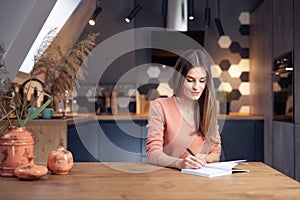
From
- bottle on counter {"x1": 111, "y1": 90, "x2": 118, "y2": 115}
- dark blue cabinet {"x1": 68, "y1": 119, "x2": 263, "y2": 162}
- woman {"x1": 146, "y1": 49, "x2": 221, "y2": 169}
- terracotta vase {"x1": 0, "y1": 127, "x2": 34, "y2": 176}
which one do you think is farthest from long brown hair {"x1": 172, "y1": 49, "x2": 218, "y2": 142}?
bottle on counter {"x1": 111, "y1": 90, "x2": 118, "y2": 115}

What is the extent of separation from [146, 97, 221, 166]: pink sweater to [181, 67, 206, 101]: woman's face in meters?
0.15

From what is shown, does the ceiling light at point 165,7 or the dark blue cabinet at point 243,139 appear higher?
the ceiling light at point 165,7

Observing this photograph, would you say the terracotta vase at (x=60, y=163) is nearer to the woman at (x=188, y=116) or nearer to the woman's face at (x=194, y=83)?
the woman at (x=188, y=116)

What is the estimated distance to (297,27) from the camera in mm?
3357

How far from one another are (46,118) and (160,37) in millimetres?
1709

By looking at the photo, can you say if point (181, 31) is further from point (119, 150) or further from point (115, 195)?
point (115, 195)

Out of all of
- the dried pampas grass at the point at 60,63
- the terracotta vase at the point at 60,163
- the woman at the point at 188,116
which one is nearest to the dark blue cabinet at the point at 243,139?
the woman at the point at 188,116

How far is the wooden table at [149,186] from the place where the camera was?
1337 millimetres

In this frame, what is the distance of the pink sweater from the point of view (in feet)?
7.06

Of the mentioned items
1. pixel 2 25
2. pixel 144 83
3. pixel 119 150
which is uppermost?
pixel 2 25

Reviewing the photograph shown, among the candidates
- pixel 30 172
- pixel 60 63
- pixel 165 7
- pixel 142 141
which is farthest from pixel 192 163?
pixel 165 7

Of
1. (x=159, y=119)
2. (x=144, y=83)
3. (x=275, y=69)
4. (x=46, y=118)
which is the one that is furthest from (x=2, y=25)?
(x=275, y=69)

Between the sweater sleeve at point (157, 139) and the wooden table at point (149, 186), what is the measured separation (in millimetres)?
Answer: 120

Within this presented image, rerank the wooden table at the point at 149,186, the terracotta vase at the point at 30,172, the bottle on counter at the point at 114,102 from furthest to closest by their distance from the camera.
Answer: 1. the bottle on counter at the point at 114,102
2. the terracotta vase at the point at 30,172
3. the wooden table at the point at 149,186
